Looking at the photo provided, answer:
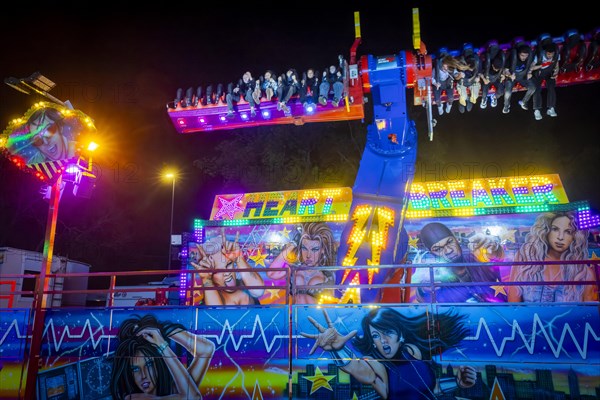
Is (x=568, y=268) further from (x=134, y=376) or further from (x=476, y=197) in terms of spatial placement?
(x=134, y=376)

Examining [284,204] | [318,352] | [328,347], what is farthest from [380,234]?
[284,204]

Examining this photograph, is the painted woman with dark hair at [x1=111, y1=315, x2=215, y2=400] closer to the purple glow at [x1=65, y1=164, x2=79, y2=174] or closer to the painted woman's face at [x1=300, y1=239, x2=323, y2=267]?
the purple glow at [x1=65, y1=164, x2=79, y2=174]

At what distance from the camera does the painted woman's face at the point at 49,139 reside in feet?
27.7

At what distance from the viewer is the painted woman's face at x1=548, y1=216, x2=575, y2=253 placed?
1075 centimetres

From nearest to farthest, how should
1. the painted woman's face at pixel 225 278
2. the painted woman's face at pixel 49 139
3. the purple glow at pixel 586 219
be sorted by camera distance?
the painted woman's face at pixel 49 139 < the purple glow at pixel 586 219 < the painted woman's face at pixel 225 278

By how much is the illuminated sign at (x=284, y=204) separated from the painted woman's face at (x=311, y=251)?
32.7 inches

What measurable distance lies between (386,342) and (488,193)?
7117 mm

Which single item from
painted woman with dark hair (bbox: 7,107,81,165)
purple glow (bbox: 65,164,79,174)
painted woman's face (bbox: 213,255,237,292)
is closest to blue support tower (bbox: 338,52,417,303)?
purple glow (bbox: 65,164,79,174)

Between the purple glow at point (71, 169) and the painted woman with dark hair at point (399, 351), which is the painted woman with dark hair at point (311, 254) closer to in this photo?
the painted woman with dark hair at point (399, 351)

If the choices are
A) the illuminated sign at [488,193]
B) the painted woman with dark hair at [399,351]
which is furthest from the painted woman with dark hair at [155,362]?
the illuminated sign at [488,193]

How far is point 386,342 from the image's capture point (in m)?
6.50

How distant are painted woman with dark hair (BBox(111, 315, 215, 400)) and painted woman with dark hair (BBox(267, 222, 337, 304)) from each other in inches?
219

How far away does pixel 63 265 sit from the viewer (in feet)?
66.2

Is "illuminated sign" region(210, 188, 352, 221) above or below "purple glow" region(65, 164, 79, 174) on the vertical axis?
above
